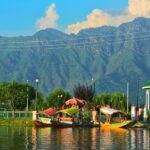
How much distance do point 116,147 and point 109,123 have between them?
37539mm

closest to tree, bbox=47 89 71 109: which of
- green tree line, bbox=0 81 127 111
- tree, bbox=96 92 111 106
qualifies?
green tree line, bbox=0 81 127 111

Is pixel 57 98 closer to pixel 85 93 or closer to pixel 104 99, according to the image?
pixel 104 99

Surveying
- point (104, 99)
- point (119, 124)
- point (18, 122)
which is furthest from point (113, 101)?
point (119, 124)

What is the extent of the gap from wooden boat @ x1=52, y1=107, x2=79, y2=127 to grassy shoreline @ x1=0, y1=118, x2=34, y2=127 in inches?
171

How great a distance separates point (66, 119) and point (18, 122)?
8.92 meters

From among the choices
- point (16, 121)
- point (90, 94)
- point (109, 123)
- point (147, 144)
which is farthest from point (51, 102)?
point (147, 144)

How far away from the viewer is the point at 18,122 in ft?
290

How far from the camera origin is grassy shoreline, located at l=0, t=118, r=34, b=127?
283ft

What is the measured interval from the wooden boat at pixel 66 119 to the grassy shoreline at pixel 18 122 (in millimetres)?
4342

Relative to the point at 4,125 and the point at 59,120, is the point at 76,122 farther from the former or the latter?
the point at 4,125

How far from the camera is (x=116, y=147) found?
140 feet

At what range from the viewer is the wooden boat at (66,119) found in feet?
267

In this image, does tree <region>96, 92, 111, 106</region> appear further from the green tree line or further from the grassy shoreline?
the grassy shoreline

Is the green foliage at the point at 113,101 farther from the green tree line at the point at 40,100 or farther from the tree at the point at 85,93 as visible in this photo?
the tree at the point at 85,93
